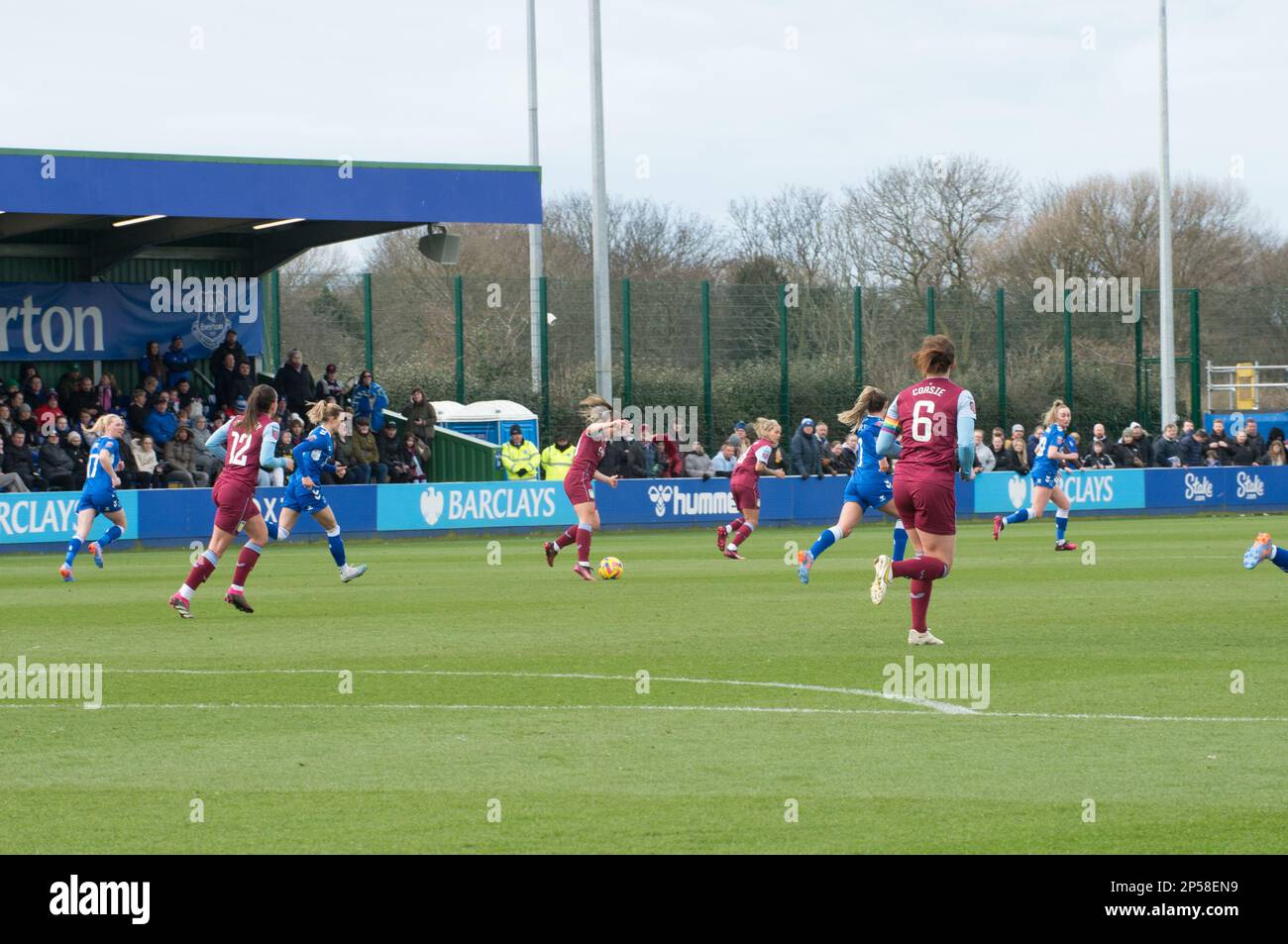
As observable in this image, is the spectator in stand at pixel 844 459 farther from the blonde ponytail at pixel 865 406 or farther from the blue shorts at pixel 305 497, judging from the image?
the blue shorts at pixel 305 497

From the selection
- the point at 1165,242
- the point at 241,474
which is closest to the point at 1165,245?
the point at 1165,242

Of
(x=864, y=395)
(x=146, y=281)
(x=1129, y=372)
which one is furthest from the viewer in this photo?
(x=1129, y=372)

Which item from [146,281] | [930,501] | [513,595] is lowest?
[513,595]

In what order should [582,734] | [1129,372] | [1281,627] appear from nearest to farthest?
[582,734]
[1281,627]
[1129,372]

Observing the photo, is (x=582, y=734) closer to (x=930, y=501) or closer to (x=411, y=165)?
(x=930, y=501)

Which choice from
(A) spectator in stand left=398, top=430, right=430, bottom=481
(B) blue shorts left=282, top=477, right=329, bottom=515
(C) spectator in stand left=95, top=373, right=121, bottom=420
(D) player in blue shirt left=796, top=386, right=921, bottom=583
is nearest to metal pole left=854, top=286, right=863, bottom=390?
(A) spectator in stand left=398, top=430, right=430, bottom=481

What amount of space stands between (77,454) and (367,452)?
493 cm

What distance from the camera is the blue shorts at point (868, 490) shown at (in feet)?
62.3

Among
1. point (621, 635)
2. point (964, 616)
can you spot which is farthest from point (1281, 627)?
point (621, 635)

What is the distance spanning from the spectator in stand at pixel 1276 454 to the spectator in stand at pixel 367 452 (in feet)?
62.3

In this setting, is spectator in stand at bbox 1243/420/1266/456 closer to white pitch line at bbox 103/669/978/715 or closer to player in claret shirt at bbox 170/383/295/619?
player in claret shirt at bbox 170/383/295/619

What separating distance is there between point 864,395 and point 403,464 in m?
15.8
